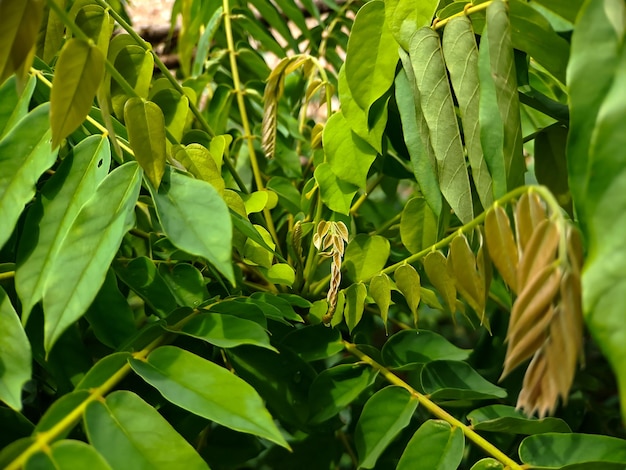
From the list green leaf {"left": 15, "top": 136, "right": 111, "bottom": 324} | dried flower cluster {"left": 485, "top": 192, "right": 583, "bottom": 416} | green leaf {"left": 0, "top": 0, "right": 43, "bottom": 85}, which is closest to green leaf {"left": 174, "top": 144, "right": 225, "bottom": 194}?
green leaf {"left": 15, "top": 136, "right": 111, "bottom": 324}

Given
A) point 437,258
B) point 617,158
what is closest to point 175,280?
point 437,258

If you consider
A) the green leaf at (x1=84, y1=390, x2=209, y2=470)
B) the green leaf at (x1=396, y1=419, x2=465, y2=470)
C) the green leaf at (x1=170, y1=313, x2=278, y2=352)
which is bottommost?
the green leaf at (x1=396, y1=419, x2=465, y2=470)

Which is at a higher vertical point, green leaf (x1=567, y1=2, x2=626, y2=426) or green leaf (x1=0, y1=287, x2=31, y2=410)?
green leaf (x1=567, y1=2, x2=626, y2=426)

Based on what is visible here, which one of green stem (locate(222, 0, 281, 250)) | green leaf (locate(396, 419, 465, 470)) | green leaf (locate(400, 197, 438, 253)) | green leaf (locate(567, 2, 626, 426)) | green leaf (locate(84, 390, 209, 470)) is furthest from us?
green stem (locate(222, 0, 281, 250))

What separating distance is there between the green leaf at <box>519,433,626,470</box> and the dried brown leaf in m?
0.20

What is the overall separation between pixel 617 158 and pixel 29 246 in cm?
38

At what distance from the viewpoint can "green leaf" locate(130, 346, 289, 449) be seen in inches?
15.5

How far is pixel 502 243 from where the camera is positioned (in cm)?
39

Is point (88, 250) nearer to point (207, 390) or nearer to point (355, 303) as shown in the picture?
point (207, 390)

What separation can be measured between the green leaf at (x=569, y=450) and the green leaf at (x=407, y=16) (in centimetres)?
33

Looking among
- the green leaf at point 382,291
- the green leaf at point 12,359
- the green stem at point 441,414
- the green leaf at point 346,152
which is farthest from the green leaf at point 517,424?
the green leaf at point 12,359

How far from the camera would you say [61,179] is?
49 cm

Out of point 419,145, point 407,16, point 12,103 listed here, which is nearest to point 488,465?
point 419,145

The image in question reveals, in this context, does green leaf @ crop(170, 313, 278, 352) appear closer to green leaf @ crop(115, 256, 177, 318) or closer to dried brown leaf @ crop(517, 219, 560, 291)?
green leaf @ crop(115, 256, 177, 318)
